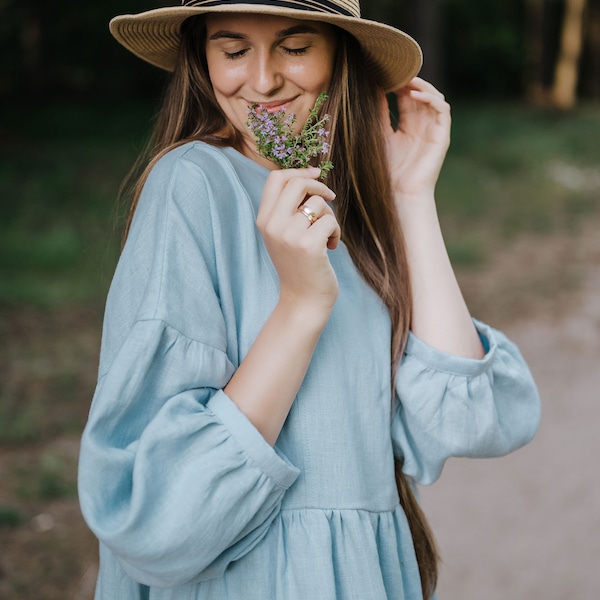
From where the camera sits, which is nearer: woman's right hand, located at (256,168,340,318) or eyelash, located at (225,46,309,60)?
woman's right hand, located at (256,168,340,318)

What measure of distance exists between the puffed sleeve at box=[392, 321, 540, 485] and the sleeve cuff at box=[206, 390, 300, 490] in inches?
16.5

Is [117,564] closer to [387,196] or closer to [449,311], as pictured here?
[449,311]

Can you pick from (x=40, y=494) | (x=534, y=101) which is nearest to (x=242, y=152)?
(x=40, y=494)

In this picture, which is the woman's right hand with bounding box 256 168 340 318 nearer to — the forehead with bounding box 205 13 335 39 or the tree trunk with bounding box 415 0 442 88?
the forehead with bounding box 205 13 335 39

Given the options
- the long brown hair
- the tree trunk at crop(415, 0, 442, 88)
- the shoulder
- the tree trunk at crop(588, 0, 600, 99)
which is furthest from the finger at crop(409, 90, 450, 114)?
the tree trunk at crop(588, 0, 600, 99)

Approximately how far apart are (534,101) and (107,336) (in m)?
20.2

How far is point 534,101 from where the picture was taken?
20.0 metres

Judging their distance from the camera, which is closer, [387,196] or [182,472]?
[182,472]

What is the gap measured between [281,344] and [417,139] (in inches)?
33.0

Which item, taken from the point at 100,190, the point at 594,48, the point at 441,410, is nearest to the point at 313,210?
the point at 441,410

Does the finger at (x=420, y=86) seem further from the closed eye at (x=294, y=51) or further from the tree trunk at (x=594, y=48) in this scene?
the tree trunk at (x=594, y=48)

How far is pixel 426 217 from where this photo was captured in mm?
1864

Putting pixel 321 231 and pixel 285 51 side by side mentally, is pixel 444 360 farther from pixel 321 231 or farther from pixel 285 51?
pixel 285 51

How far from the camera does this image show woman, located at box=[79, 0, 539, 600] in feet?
4.22
